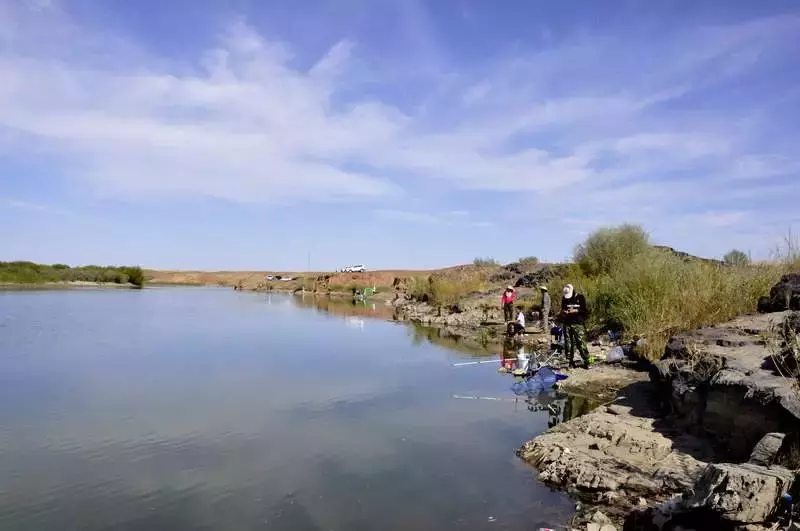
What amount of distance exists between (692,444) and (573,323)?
6637 millimetres

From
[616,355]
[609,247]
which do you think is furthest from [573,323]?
[609,247]

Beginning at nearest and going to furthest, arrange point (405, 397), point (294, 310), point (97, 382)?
point (405, 397), point (97, 382), point (294, 310)

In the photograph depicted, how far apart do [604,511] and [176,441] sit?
6189 millimetres

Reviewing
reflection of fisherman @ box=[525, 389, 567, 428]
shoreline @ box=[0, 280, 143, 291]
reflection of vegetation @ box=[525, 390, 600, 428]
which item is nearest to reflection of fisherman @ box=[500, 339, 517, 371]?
reflection of fisherman @ box=[525, 389, 567, 428]

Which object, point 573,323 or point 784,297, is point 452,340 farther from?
point 784,297

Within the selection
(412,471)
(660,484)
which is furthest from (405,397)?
(660,484)

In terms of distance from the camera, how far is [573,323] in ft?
47.9

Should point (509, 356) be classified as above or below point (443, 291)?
below

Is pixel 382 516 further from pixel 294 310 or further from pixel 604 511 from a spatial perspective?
pixel 294 310

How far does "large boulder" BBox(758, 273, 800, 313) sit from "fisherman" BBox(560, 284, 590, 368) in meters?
3.59

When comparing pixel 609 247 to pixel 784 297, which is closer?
pixel 784 297

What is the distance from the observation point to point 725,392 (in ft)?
25.7

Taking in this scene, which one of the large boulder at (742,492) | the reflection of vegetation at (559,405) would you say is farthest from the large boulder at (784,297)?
the large boulder at (742,492)

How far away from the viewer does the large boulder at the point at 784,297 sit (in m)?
11.3
